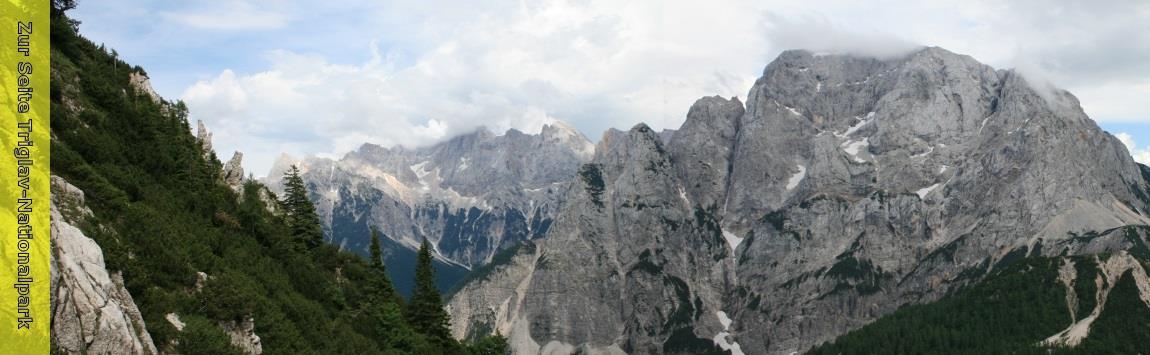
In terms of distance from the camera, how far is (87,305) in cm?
3020

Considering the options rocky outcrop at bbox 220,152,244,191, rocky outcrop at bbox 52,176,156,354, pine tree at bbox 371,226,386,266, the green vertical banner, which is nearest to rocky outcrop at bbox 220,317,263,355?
rocky outcrop at bbox 52,176,156,354

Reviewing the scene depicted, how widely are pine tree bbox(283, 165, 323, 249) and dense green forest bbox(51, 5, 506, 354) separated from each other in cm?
21

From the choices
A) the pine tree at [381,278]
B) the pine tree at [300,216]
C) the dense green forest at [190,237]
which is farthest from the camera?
the pine tree at [381,278]

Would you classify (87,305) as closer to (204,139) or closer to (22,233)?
(22,233)

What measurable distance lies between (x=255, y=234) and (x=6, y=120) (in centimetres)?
3282

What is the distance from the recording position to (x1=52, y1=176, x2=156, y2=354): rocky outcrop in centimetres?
2928

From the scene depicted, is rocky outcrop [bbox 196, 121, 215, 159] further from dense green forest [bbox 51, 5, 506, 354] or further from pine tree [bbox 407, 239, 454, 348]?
pine tree [bbox 407, 239, 454, 348]

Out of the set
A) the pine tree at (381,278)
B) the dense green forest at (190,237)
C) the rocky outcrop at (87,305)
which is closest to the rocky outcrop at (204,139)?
the dense green forest at (190,237)

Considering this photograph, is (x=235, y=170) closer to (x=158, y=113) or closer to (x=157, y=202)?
(x=158, y=113)

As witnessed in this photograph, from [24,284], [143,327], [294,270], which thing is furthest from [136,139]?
[24,284]

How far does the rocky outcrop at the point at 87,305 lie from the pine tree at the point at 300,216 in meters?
48.2

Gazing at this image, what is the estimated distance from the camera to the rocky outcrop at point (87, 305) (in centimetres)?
2928

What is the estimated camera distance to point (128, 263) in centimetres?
3869

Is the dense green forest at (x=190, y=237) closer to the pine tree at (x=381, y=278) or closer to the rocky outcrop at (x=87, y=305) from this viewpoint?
the pine tree at (x=381, y=278)
